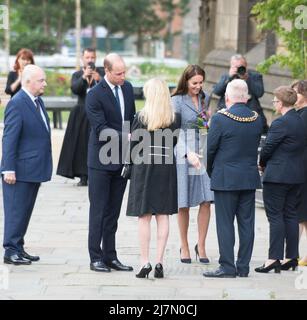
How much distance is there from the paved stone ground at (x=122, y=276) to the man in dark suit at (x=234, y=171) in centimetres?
24

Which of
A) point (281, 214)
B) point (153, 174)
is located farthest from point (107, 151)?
point (281, 214)

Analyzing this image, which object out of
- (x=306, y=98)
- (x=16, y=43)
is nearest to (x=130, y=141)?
(x=306, y=98)

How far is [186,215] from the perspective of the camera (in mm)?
10852

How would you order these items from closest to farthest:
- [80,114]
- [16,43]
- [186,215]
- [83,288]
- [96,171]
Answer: [83,288] < [96,171] < [186,215] < [80,114] < [16,43]

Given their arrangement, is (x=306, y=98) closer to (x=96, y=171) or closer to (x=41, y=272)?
(x=96, y=171)

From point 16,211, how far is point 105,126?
1.26 meters

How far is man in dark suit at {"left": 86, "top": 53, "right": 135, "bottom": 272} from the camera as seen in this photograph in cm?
993

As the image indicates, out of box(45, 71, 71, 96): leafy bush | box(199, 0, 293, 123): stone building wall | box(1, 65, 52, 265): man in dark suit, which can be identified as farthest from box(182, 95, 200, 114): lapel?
box(45, 71, 71, 96): leafy bush

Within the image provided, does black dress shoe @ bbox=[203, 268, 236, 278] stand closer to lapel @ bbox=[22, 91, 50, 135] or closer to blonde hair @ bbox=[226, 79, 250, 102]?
blonde hair @ bbox=[226, 79, 250, 102]

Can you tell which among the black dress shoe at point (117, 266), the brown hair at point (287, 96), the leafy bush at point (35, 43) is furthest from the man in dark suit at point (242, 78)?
the leafy bush at point (35, 43)

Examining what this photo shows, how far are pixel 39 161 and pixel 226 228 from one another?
5.95 ft

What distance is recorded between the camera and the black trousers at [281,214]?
405 inches

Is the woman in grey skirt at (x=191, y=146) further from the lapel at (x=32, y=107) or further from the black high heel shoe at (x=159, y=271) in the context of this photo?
the lapel at (x=32, y=107)

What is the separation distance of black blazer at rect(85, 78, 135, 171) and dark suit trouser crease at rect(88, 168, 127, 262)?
0.10m
